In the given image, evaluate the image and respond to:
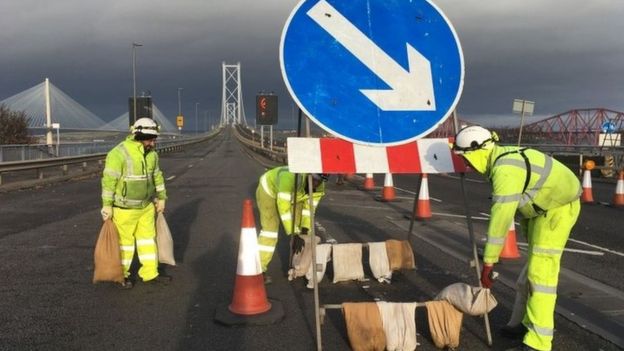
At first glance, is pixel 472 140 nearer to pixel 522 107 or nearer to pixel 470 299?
pixel 470 299

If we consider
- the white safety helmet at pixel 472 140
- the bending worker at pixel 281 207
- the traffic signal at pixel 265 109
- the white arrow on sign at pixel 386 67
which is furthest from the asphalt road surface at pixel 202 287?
the traffic signal at pixel 265 109

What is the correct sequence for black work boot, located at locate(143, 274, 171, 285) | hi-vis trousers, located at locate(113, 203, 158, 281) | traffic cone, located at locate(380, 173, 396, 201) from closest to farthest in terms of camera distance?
1. hi-vis trousers, located at locate(113, 203, 158, 281)
2. black work boot, located at locate(143, 274, 171, 285)
3. traffic cone, located at locate(380, 173, 396, 201)

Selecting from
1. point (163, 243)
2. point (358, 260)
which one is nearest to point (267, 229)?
point (358, 260)

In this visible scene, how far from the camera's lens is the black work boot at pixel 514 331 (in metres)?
4.39

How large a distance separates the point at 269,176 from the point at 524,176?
2.89 meters

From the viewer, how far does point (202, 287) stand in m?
5.92

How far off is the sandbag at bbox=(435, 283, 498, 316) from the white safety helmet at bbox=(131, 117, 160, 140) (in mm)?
3546

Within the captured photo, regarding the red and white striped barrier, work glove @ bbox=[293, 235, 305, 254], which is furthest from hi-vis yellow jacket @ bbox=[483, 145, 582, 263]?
work glove @ bbox=[293, 235, 305, 254]

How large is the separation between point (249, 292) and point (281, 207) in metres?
1.10

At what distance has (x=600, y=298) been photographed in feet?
18.2

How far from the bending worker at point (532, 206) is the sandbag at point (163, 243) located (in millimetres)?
3649

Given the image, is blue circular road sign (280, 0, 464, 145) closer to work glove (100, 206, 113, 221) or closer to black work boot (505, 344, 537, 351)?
black work boot (505, 344, 537, 351)

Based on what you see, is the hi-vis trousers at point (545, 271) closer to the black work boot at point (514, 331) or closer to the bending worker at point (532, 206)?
the bending worker at point (532, 206)

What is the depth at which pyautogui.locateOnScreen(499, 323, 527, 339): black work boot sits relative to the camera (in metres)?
4.39
